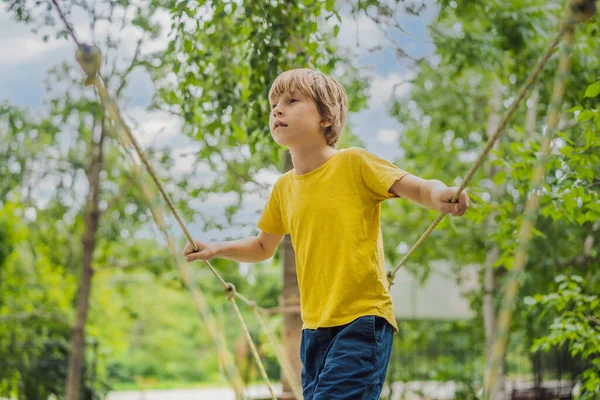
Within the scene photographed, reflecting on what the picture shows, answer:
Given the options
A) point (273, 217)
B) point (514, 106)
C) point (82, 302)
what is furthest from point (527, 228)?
point (82, 302)

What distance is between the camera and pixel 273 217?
1725 millimetres

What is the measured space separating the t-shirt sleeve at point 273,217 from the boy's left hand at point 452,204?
0.58m

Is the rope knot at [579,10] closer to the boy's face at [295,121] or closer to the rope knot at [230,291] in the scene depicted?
the boy's face at [295,121]

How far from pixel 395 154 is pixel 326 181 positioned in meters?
4.47

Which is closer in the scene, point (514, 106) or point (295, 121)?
point (514, 106)

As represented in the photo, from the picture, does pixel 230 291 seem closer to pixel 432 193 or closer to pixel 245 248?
pixel 245 248

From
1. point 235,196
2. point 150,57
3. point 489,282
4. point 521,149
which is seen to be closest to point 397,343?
point 489,282

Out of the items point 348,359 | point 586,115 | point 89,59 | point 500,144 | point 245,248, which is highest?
point 500,144

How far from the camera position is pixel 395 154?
586cm

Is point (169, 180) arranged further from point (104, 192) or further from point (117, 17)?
point (117, 17)

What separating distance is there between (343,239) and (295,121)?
29 cm

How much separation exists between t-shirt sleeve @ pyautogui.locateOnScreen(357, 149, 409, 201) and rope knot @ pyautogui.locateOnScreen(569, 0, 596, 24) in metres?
0.49

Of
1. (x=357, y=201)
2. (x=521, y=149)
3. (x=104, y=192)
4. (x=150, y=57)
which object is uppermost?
(x=150, y=57)

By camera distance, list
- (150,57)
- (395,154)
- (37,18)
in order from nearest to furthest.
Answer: (37,18) < (150,57) < (395,154)
